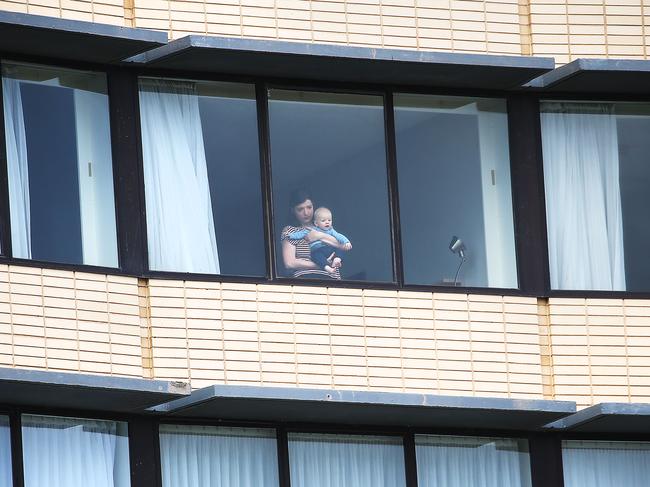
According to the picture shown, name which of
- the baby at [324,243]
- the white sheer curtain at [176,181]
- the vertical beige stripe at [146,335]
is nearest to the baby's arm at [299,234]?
the baby at [324,243]

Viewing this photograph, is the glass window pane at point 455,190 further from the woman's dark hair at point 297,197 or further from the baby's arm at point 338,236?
the woman's dark hair at point 297,197

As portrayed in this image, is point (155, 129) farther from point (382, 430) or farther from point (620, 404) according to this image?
point (620, 404)

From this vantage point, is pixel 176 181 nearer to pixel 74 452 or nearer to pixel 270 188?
pixel 270 188

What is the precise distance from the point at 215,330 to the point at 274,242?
3.81ft

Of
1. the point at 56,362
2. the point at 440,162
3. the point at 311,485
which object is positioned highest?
the point at 440,162

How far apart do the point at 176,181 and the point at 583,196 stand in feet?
13.0

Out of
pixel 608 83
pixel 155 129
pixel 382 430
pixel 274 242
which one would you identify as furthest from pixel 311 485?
pixel 608 83

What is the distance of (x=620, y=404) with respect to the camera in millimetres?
19828

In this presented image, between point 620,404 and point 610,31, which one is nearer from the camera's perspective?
point 620,404

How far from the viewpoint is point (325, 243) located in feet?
66.8

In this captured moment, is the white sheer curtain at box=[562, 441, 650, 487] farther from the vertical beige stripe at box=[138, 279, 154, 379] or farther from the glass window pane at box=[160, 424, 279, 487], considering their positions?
the vertical beige stripe at box=[138, 279, 154, 379]

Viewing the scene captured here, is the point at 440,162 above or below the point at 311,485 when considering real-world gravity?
above

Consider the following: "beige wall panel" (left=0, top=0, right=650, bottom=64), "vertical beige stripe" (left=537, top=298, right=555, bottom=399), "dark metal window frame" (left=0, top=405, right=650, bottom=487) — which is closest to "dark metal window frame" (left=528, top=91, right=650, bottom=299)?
"vertical beige stripe" (left=537, top=298, right=555, bottom=399)

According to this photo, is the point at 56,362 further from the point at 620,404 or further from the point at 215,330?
the point at 620,404
